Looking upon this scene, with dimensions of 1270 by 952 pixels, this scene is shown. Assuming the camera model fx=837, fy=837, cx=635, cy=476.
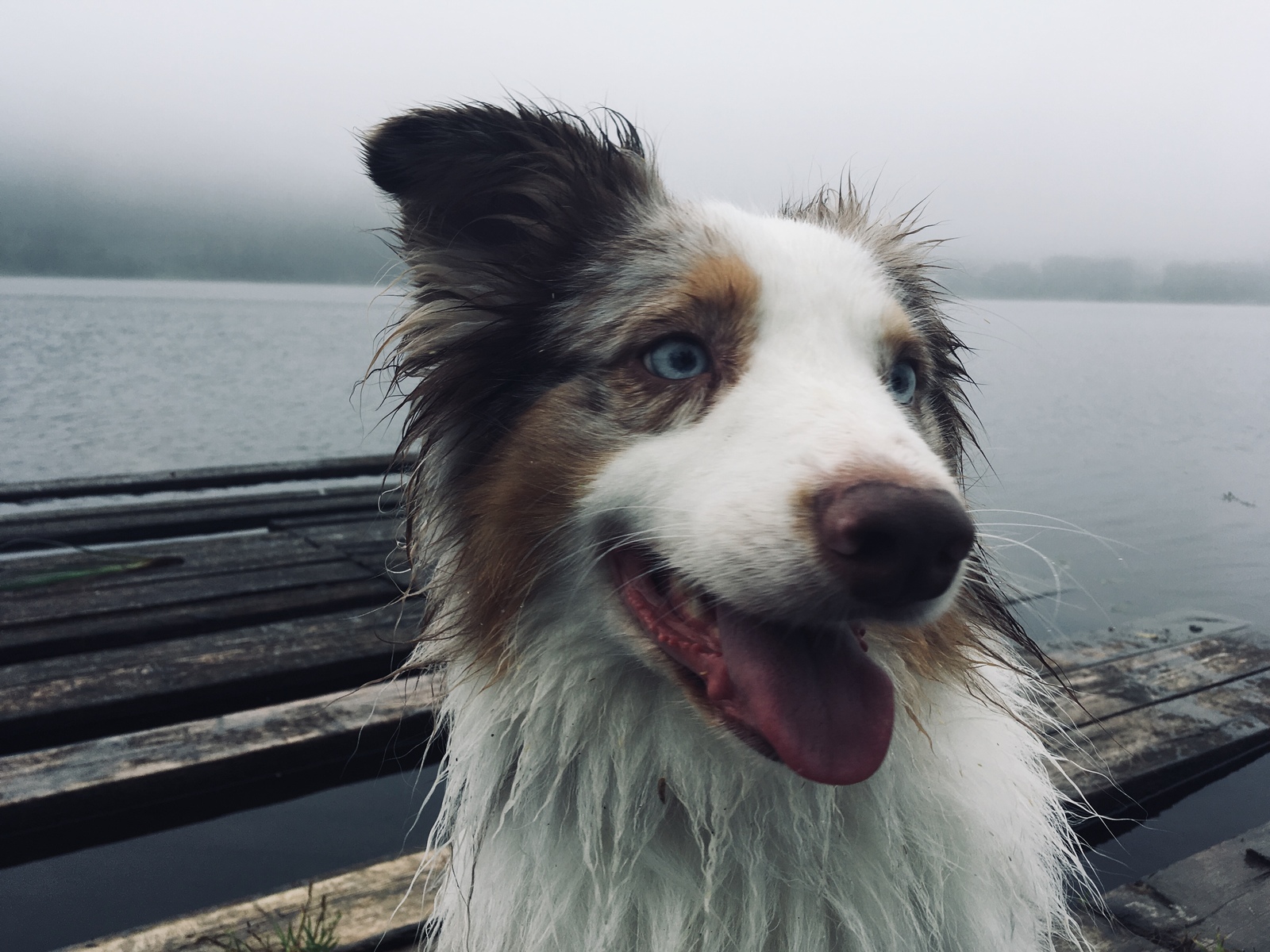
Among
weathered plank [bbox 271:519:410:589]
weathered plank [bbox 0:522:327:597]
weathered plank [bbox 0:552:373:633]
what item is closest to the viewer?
weathered plank [bbox 0:552:373:633]

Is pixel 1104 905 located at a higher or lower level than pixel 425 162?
lower

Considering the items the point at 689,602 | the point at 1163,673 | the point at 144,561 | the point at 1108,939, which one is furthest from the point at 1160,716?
the point at 144,561

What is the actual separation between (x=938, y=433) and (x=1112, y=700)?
2229mm

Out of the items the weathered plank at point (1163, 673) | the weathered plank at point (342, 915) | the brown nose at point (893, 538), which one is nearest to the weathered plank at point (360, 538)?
the weathered plank at point (342, 915)

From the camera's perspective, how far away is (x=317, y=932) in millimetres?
2086

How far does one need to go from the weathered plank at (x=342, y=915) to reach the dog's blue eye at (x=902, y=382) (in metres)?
1.59

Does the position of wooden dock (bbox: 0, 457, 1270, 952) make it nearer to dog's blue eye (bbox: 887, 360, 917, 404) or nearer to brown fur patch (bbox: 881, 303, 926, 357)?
dog's blue eye (bbox: 887, 360, 917, 404)

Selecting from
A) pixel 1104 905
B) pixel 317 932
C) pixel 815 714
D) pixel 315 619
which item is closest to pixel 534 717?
pixel 815 714

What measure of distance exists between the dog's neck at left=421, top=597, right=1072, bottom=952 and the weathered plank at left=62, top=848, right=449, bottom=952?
0.52m

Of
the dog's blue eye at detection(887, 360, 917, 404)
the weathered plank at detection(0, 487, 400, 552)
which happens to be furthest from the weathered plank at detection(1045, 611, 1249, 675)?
the weathered plank at detection(0, 487, 400, 552)

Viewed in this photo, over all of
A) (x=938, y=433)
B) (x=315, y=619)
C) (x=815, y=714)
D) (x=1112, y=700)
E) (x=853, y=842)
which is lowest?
(x=315, y=619)

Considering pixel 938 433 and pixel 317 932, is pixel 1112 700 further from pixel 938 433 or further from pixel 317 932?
pixel 317 932

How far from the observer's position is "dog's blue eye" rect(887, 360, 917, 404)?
1.81 metres

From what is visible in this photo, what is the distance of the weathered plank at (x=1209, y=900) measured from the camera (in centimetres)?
219
